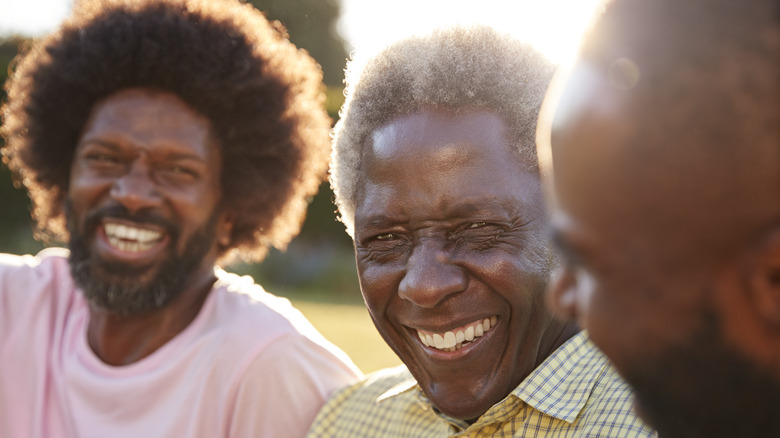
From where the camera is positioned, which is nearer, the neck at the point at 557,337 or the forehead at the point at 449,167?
the forehead at the point at 449,167

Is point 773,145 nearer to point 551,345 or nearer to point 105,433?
point 551,345

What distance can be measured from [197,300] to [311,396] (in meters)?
0.77

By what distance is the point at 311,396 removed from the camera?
3143mm

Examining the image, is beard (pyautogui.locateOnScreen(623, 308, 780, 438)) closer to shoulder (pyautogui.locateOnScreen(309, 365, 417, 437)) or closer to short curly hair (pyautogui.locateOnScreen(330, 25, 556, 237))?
short curly hair (pyautogui.locateOnScreen(330, 25, 556, 237))

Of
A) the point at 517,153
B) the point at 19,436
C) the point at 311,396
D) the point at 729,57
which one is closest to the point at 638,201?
the point at 729,57

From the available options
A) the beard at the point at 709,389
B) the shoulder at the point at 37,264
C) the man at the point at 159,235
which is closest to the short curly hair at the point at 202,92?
the man at the point at 159,235

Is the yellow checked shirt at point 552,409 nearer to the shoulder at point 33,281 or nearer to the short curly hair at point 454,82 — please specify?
the short curly hair at point 454,82

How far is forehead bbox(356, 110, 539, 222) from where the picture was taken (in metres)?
2.27

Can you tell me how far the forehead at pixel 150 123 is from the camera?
340cm

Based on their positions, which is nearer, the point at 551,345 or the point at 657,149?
the point at 657,149

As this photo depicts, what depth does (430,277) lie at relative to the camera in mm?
2252

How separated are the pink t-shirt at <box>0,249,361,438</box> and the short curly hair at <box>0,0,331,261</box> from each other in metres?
0.58

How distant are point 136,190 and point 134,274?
0.38 metres

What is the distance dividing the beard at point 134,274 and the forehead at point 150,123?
32cm
